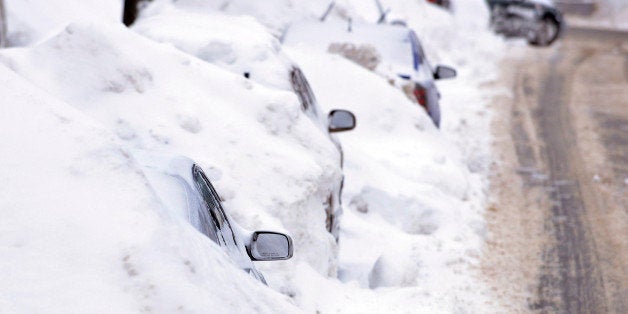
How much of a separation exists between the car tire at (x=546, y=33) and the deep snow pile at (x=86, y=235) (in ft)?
73.9

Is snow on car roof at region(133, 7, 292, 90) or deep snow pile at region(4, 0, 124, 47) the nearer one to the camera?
snow on car roof at region(133, 7, 292, 90)

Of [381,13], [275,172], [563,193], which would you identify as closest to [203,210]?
[275,172]

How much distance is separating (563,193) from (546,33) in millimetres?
15429

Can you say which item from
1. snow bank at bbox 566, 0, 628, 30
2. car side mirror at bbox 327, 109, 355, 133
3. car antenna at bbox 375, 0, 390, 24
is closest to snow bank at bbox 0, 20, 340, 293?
car side mirror at bbox 327, 109, 355, 133

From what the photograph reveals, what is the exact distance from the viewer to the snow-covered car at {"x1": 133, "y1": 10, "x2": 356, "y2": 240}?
23.2ft

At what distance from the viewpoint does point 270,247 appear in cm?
402

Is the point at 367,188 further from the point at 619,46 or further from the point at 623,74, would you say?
the point at 619,46

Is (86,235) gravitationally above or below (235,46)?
above

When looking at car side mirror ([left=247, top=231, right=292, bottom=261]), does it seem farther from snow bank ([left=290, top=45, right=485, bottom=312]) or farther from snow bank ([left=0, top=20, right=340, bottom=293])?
snow bank ([left=290, top=45, right=485, bottom=312])

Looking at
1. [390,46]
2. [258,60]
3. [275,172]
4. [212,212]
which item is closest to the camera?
[212,212]

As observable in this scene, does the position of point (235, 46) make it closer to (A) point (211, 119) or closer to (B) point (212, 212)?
(A) point (211, 119)

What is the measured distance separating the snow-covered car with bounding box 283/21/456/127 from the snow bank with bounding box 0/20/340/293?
4683 millimetres

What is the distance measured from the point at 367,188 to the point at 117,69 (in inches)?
133

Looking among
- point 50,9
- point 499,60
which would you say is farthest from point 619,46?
point 50,9
